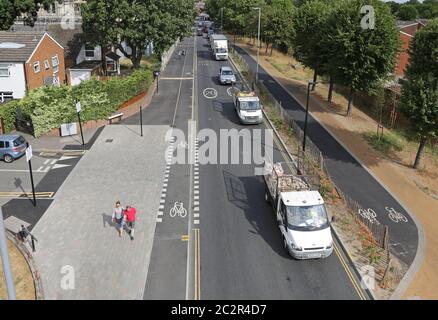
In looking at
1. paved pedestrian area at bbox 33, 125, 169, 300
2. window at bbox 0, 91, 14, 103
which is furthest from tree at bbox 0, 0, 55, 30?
paved pedestrian area at bbox 33, 125, 169, 300

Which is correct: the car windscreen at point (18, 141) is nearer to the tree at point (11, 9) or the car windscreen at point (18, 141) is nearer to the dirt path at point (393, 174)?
the dirt path at point (393, 174)

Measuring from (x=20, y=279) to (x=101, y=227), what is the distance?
14.9ft

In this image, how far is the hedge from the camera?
32.1m

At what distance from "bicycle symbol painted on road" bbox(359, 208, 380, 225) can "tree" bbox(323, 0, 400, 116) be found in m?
16.7

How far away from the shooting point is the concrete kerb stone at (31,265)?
1573cm

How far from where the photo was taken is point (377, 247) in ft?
63.0

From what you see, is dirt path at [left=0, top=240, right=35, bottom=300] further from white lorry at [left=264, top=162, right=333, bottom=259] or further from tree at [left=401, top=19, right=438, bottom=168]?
tree at [left=401, top=19, right=438, bottom=168]

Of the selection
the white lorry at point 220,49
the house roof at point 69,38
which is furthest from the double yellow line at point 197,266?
the white lorry at point 220,49

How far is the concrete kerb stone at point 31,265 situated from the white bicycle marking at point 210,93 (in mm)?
28911

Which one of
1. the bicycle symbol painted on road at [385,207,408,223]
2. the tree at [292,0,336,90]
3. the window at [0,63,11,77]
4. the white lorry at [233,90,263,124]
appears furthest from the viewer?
the tree at [292,0,336,90]

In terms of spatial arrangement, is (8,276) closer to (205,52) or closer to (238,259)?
(238,259)

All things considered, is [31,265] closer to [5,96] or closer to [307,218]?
[307,218]

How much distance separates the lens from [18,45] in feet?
128
